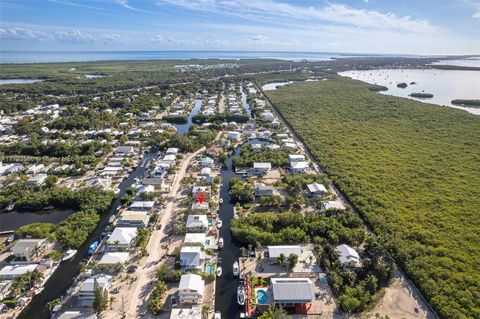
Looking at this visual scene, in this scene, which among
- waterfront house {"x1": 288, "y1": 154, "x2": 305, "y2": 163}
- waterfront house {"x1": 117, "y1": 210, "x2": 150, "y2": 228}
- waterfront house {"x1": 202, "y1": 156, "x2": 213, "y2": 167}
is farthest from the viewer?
waterfront house {"x1": 288, "y1": 154, "x2": 305, "y2": 163}

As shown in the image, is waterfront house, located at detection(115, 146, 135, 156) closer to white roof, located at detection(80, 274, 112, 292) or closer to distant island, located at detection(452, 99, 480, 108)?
white roof, located at detection(80, 274, 112, 292)

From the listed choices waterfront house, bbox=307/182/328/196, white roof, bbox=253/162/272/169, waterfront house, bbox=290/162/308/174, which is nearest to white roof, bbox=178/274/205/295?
waterfront house, bbox=307/182/328/196

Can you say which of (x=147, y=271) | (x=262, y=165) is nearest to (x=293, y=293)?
(x=147, y=271)

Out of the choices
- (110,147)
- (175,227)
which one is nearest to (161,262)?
(175,227)

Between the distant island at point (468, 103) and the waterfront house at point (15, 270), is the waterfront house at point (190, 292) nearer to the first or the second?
the waterfront house at point (15, 270)

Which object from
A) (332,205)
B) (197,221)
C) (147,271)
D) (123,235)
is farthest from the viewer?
(332,205)

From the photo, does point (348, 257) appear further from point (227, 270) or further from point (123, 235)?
point (123, 235)

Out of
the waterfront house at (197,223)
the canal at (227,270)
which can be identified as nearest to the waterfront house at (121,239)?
the waterfront house at (197,223)
